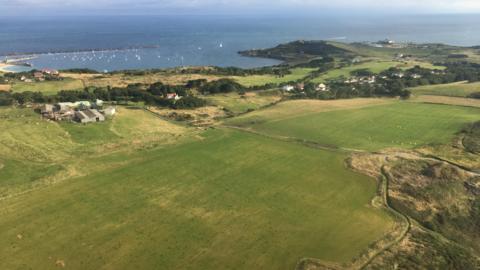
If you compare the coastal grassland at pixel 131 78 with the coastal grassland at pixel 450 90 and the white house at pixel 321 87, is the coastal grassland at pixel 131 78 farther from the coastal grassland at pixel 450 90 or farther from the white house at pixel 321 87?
the coastal grassland at pixel 450 90

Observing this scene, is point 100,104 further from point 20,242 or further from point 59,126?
point 20,242

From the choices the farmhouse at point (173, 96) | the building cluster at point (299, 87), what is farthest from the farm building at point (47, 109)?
the building cluster at point (299, 87)

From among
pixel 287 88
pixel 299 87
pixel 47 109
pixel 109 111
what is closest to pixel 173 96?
pixel 109 111

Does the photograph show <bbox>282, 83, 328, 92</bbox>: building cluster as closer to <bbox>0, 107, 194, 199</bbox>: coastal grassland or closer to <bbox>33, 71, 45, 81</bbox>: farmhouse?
<bbox>0, 107, 194, 199</bbox>: coastal grassland

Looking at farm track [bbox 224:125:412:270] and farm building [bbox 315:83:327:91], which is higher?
farm building [bbox 315:83:327:91]

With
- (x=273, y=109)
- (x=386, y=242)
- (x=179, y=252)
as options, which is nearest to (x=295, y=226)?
(x=386, y=242)

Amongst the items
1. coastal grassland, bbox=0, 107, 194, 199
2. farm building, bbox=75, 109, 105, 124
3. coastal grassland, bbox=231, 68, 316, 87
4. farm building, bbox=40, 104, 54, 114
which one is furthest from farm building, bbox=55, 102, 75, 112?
coastal grassland, bbox=231, 68, 316, 87
